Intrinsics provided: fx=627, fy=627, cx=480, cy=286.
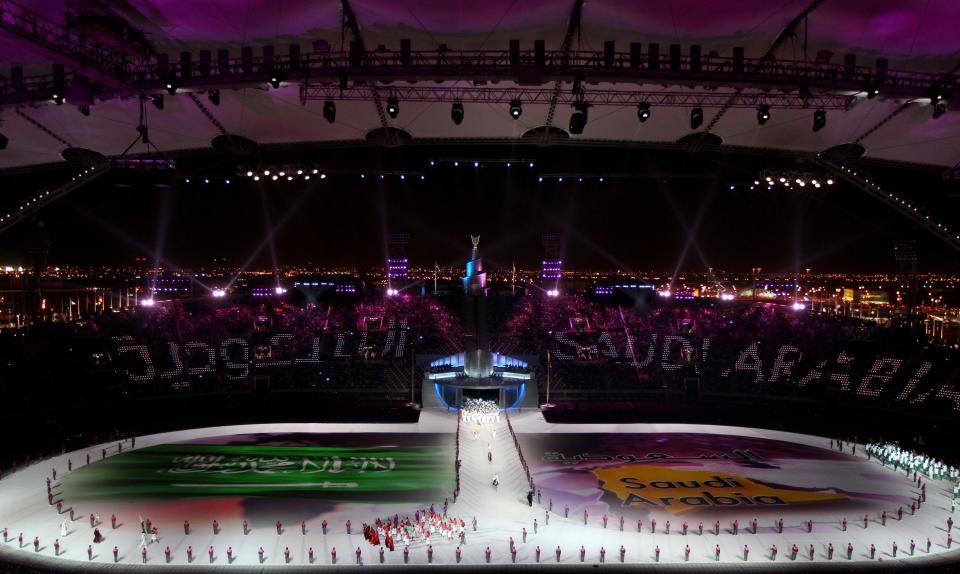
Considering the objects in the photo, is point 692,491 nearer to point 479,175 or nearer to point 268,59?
point 268,59

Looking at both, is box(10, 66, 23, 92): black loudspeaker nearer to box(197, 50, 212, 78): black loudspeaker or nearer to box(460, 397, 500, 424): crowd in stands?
box(197, 50, 212, 78): black loudspeaker

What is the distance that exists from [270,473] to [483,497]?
9496 millimetres

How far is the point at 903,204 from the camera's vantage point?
3509 cm

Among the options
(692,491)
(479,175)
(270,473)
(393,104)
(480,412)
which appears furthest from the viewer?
(479,175)

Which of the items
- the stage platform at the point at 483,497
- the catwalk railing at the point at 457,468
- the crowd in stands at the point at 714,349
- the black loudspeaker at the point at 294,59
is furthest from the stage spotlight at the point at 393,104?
the crowd in stands at the point at 714,349

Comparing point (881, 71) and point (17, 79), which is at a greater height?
point (881, 71)

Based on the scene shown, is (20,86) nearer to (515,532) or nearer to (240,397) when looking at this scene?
(515,532)

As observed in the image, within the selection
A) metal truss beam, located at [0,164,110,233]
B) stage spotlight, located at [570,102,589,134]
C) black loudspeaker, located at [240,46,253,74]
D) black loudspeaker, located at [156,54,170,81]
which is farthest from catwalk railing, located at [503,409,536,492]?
metal truss beam, located at [0,164,110,233]

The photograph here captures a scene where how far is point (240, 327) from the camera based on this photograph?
150 ft

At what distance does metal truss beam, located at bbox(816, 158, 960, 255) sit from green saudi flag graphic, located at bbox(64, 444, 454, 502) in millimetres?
26839

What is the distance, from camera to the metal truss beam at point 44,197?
1314 inches

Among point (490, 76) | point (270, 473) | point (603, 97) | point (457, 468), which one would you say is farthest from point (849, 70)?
point (270, 473)

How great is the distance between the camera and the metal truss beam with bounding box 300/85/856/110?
67.5 ft

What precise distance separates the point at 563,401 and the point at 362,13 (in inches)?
1071
